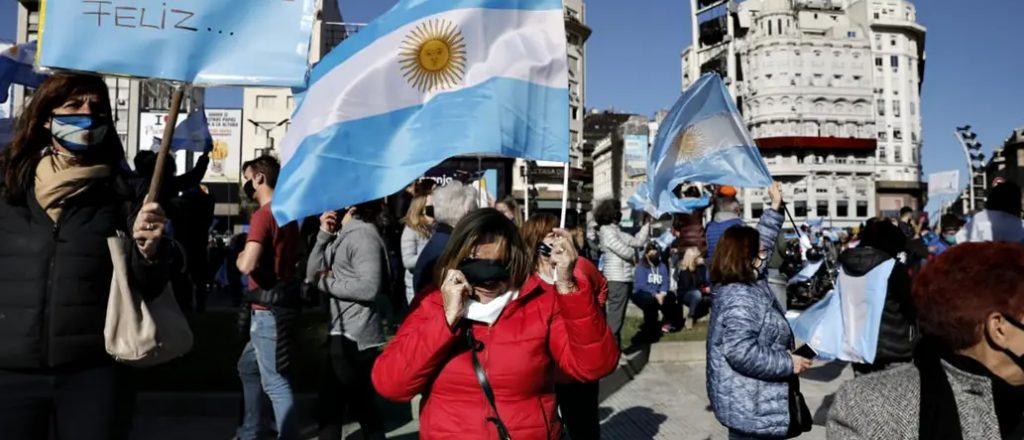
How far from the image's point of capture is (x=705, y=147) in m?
6.51

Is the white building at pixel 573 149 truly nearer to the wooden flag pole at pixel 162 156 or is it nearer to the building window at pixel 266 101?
the building window at pixel 266 101

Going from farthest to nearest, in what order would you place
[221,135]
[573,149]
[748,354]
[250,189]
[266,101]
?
1. [266,101]
2. [573,149]
3. [221,135]
4. [250,189]
5. [748,354]

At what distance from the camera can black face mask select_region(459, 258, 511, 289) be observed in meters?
2.47

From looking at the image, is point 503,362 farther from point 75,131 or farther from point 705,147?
point 705,147

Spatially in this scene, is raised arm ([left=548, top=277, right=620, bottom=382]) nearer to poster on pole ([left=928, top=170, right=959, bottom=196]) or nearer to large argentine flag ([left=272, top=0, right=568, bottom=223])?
large argentine flag ([left=272, top=0, right=568, bottom=223])

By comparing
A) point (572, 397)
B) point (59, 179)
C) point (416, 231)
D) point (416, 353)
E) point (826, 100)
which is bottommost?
point (572, 397)

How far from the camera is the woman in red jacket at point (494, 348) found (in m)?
2.51

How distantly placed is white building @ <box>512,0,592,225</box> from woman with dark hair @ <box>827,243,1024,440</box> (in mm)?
45877

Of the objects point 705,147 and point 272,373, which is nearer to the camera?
point 272,373

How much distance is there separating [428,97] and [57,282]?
1803 mm

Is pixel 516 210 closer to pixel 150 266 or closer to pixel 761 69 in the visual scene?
pixel 150 266

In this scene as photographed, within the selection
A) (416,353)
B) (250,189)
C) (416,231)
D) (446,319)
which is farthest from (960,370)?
(416,231)

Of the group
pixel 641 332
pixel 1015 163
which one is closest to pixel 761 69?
pixel 1015 163

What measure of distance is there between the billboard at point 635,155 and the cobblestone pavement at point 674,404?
258 feet
